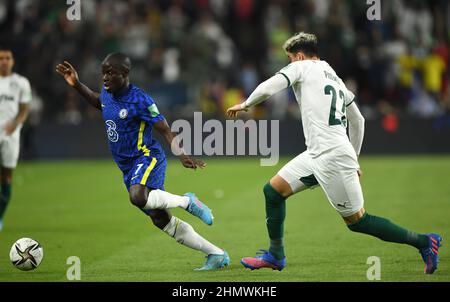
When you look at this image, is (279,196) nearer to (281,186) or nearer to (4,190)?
(281,186)

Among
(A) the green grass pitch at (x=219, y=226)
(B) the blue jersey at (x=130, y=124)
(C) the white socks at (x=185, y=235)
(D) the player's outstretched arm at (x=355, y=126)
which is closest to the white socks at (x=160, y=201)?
(C) the white socks at (x=185, y=235)

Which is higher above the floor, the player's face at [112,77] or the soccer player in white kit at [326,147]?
the player's face at [112,77]

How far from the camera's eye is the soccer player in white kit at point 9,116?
12578mm

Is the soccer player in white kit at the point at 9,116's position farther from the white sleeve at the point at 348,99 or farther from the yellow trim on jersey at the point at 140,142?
the white sleeve at the point at 348,99

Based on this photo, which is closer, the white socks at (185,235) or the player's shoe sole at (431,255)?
the player's shoe sole at (431,255)

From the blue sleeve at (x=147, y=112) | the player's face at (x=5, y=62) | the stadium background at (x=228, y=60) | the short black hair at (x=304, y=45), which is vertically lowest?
the blue sleeve at (x=147, y=112)

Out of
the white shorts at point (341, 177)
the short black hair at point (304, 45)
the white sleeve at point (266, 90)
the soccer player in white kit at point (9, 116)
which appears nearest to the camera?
the white sleeve at point (266, 90)

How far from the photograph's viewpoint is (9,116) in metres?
Result: 12.9

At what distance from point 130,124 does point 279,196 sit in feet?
5.55

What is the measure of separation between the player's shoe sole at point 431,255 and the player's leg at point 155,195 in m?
2.18

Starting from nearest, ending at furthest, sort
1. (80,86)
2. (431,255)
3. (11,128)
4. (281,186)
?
(431,255) < (281,186) < (80,86) < (11,128)

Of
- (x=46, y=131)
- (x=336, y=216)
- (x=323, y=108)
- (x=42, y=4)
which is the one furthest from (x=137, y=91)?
(x=42, y=4)

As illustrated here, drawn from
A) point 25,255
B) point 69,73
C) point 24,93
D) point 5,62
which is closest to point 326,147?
point 69,73

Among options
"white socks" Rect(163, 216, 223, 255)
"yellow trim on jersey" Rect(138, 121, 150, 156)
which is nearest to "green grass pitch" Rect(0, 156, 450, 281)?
A: "white socks" Rect(163, 216, 223, 255)
